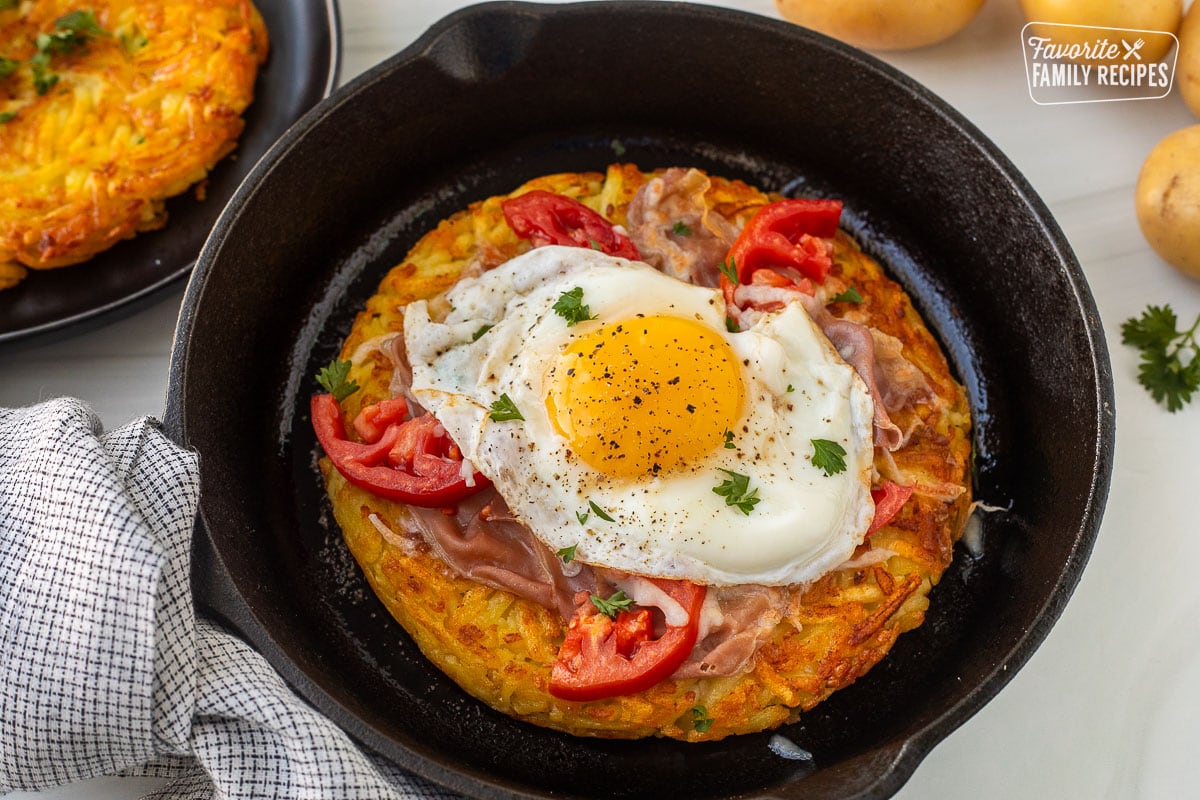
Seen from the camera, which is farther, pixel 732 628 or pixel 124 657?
pixel 732 628

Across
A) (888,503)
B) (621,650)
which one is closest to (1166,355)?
(888,503)

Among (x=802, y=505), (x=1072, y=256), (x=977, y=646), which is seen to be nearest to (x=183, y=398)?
(x=802, y=505)

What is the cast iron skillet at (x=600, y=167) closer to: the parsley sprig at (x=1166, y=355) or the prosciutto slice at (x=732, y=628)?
the prosciutto slice at (x=732, y=628)

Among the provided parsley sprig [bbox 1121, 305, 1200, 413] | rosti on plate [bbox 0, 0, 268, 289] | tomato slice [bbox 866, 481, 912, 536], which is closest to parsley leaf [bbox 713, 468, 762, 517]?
tomato slice [bbox 866, 481, 912, 536]

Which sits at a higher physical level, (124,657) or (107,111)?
(107,111)

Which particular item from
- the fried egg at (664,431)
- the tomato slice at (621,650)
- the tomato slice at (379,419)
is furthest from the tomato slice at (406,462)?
the tomato slice at (621,650)

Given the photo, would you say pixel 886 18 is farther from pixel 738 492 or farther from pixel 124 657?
pixel 124 657

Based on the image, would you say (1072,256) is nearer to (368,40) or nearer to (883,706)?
(883,706)
